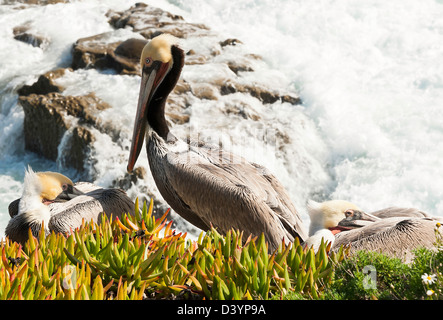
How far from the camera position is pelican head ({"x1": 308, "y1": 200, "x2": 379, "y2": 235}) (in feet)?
12.1

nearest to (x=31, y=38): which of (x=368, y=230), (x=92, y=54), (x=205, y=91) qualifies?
(x=92, y=54)

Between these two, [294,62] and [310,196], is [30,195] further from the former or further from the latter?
[294,62]

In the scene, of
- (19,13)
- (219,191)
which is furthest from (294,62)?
(219,191)

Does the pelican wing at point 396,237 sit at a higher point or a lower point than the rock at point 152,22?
higher

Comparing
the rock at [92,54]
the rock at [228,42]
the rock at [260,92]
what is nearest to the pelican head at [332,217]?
the rock at [260,92]

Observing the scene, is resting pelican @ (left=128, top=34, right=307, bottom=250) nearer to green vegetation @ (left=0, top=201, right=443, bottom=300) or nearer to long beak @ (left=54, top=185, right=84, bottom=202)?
long beak @ (left=54, top=185, right=84, bottom=202)

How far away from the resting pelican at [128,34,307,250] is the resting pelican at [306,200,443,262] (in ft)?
0.85

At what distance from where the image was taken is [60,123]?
9906 millimetres

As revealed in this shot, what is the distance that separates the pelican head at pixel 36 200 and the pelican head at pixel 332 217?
1826 mm


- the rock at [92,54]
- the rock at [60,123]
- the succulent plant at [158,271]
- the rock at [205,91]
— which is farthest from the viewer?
the rock at [92,54]

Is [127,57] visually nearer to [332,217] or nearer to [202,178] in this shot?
[202,178]

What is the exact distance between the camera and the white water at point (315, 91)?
9.94 meters

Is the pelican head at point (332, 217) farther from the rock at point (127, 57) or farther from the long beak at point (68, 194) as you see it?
the rock at point (127, 57)

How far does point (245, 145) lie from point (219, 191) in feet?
21.3
